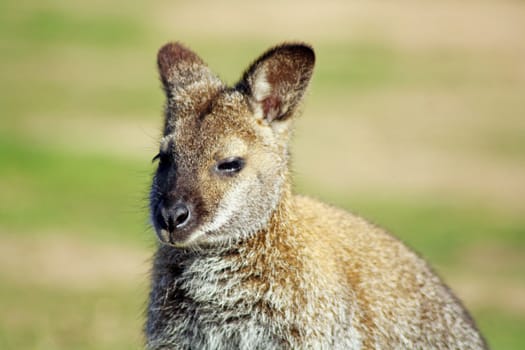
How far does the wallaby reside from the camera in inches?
297

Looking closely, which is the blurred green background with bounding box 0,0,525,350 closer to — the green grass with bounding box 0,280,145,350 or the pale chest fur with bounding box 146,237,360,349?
the green grass with bounding box 0,280,145,350

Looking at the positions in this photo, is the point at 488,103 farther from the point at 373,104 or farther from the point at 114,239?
the point at 114,239

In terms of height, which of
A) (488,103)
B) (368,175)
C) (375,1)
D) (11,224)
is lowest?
(11,224)

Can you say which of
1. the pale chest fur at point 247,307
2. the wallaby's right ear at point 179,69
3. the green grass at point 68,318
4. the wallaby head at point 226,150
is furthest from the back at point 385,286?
the green grass at point 68,318

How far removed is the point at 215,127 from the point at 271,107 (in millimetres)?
518

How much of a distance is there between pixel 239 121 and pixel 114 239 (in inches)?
476

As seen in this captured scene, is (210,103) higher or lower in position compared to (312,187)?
higher

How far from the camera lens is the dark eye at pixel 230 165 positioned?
25.0ft

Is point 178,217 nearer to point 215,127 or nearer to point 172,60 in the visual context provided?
point 215,127

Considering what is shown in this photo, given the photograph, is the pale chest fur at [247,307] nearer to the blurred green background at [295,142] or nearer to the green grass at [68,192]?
the blurred green background at [295,142]

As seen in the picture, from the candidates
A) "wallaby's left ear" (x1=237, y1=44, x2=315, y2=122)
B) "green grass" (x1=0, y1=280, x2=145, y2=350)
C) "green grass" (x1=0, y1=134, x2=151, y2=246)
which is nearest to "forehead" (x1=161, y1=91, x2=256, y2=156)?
"wallaby's left ear" (x1=237, y1=44, x2=315, y2=122)

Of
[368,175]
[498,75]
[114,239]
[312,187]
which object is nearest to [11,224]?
[114,239]

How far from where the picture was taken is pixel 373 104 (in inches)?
1265

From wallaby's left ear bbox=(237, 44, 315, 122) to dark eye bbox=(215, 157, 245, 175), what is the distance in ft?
1.69
